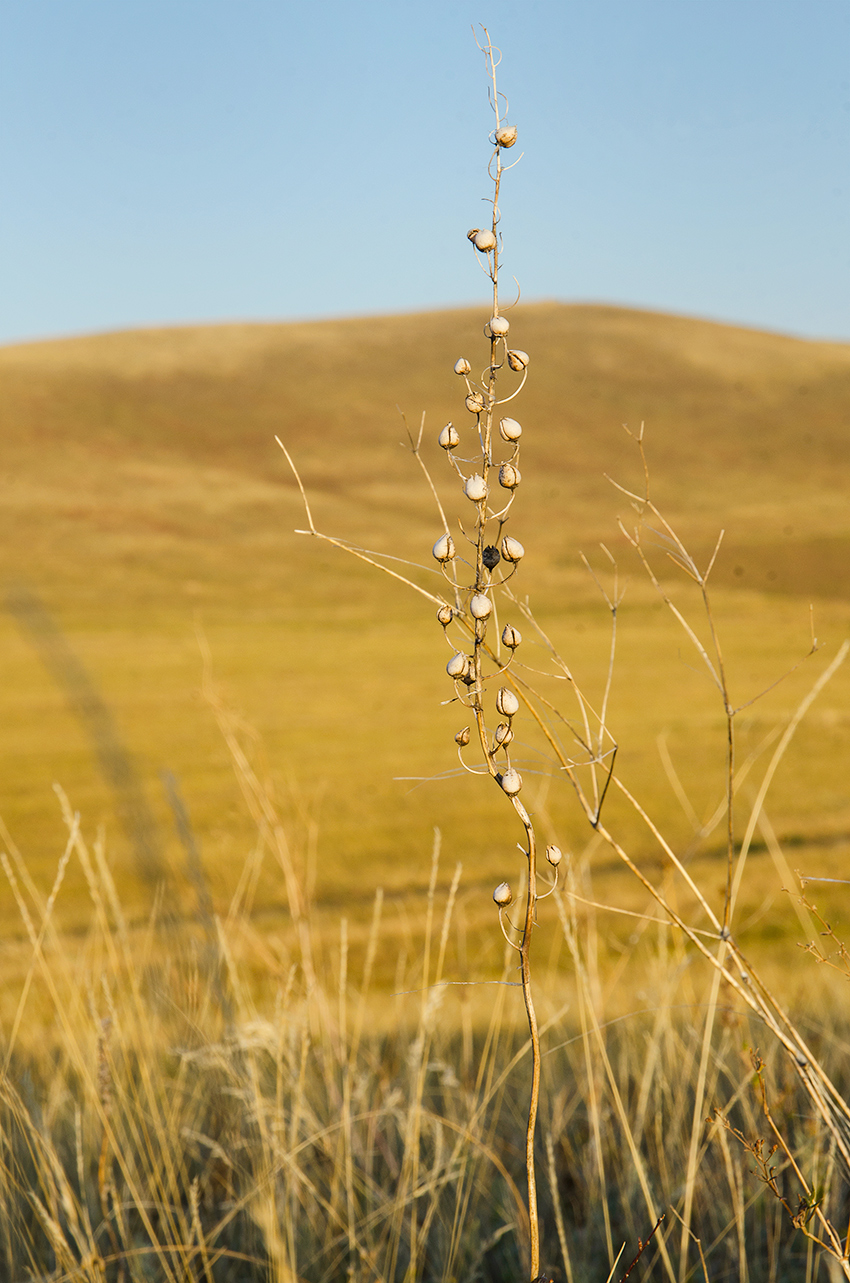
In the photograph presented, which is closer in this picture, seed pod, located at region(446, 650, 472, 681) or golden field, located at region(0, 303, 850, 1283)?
seed pod, located at region(446, 650, 472, 681)

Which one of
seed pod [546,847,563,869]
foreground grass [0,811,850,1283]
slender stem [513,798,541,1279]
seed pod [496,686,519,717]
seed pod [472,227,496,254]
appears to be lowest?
foreground grass [0,811,850,1283]

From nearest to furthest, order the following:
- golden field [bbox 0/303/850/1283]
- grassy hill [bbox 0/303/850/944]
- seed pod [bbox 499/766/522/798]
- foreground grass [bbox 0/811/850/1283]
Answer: seed pod [bbox 499/766/522/798], foreground grass [bbox 0/811/850/1283], golden field [bbox 0/303/850/1283], grassy hill [bbox 0/303/850/944]

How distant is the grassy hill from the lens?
475cm

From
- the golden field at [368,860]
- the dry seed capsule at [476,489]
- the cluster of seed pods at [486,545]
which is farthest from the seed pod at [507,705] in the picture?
the golden field at [368,860]

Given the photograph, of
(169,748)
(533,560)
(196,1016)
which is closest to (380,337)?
(533,560)

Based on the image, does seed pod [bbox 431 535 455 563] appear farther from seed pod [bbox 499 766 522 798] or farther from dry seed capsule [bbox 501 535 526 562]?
seed pod [bbox 499 766 522 798]

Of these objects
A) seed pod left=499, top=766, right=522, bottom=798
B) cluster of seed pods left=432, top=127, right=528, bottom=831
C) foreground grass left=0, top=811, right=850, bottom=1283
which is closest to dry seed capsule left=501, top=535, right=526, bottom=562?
cluster of seed pods left=432, top=127, right=528, bottom=831

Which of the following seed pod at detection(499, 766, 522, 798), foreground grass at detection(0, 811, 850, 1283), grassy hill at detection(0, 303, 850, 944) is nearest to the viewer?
seed pod at detection(499, 766, 522, 798)

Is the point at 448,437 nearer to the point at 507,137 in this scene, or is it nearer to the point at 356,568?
the point at 507,137

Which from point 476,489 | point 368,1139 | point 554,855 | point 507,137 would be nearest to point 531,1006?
point 554,855

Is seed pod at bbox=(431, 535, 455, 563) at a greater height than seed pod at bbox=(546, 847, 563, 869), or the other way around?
seed pod at bbox=(431, 535, 455, 563)

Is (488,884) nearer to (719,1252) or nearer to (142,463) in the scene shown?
(719,1252)

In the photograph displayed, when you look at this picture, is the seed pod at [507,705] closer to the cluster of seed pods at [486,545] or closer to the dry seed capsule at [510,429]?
the cluster of seed pods at [486,545]

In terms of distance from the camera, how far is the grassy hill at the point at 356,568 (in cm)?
475
